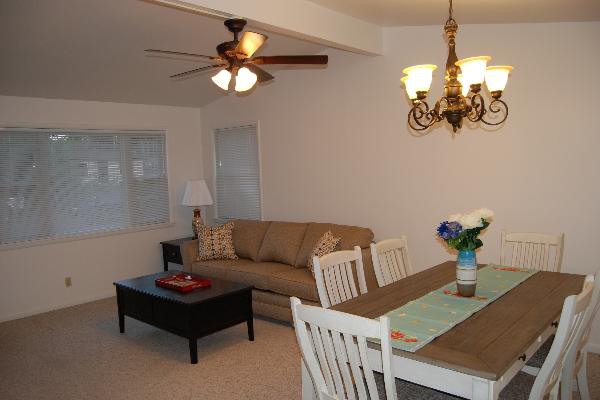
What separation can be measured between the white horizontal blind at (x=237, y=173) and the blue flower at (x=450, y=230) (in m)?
3.65

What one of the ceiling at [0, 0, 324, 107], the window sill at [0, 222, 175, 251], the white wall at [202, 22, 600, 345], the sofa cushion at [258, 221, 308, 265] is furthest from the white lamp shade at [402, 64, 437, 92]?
the window sill at [0, 222, 175, 251]

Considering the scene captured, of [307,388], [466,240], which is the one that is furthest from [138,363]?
[466,240]

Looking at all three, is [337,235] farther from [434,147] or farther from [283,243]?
[434,147]

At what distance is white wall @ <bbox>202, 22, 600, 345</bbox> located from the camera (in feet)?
11.5

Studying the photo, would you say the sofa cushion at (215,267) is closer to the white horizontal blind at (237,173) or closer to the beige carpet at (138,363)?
the beige carpet at (138,363)

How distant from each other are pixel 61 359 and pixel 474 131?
13.0 ft

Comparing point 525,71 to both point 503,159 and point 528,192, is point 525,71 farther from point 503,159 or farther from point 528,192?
point 528,192

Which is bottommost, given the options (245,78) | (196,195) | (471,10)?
(196,195)

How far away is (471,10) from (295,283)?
2.58 m

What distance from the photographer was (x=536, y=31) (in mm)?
3582

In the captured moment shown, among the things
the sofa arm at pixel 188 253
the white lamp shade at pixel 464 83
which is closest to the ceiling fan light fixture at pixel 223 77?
the white lamp shade at pixel 464 83

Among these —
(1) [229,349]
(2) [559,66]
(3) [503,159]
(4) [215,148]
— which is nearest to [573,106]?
(2) [559,66]

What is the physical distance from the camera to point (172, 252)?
19.1 ft

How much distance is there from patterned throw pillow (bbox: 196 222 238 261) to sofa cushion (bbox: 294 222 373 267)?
2.94 ft
